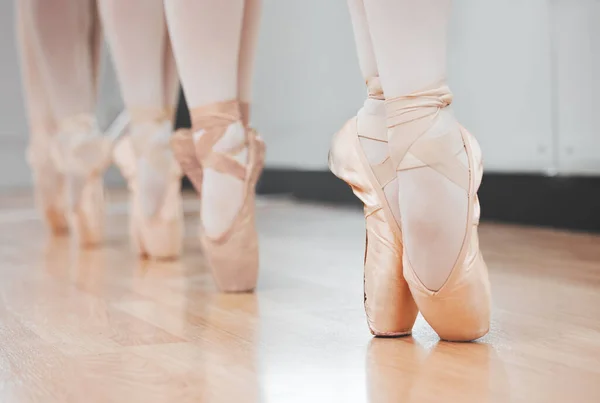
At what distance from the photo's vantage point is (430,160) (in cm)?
77

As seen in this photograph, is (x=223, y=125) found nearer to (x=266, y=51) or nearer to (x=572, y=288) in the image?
(x=572, y=288)

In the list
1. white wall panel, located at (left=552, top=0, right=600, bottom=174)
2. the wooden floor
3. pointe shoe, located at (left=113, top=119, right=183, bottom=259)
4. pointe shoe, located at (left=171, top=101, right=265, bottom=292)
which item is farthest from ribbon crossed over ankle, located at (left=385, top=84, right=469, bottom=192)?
white wall panel, located at (left=552, top=0, right=600, bottom=174)

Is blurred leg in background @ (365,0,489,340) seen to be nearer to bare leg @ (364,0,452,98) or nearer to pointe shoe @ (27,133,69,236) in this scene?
bare leg @ (364,0,452,98)

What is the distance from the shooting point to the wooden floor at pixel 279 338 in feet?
2.17

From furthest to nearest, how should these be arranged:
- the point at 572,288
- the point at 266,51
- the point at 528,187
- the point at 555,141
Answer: the point at 266,51 → the point at 528,187 → the point at 555,141 → the point at 572,288

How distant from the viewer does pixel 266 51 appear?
9.25 feet

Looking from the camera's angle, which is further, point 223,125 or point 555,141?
point 555,141

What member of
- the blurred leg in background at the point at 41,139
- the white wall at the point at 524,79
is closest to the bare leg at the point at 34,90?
the blurred leg in background at the point at 41,139

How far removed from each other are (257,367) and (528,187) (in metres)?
1.24

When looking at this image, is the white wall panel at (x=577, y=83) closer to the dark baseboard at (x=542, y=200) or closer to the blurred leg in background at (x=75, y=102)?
the dark baseboard at (x=542, y=200)

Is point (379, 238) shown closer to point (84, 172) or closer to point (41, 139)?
point (84, 172)

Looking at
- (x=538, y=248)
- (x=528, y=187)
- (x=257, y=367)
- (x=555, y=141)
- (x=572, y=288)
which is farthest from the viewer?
(x=528, y=187)

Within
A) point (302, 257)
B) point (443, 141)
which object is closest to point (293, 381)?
point (443, 141)

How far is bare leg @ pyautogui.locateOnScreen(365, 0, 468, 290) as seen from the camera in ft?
2.54
